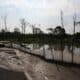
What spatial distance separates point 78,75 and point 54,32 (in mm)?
42820

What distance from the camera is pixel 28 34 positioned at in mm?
89125

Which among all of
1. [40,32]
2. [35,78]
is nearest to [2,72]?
[35,78]

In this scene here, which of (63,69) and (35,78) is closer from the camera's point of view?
(35,78)

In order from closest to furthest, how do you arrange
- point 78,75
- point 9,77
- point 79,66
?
1. point 9,77
2. point 78,75
3. point 79,66

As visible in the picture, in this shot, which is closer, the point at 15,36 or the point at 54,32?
the point at 54,32

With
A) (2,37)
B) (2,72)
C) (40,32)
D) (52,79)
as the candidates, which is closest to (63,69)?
(52,79)

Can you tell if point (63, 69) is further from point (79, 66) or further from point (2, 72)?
point (2, 72)

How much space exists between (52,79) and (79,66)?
625 centimetres

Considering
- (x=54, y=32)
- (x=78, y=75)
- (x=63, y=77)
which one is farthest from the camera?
(x=54, y=32)

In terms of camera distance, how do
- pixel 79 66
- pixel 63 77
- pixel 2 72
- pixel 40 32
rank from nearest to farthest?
pixel 2 72, pixel 63 77, pixel 79 66, pixel 40 32

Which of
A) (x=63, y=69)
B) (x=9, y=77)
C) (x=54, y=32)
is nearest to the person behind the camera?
(x=9, y=77)

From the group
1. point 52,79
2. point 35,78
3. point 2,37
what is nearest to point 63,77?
point 52,79

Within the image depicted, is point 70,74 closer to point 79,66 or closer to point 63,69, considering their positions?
point 63,69

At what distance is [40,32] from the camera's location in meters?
76.2
